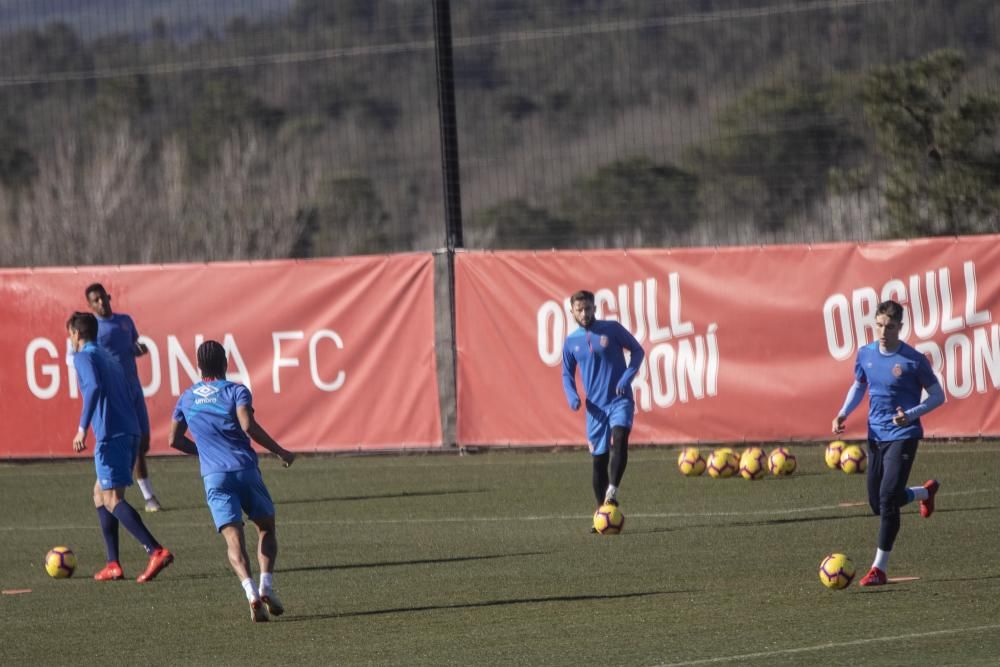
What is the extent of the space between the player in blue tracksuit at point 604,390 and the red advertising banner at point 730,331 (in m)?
5.45

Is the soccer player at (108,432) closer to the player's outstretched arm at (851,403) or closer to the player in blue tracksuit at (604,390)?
the player in blue tracksuit at (604,390)

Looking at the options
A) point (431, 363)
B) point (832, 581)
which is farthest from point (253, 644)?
point (431, 363)

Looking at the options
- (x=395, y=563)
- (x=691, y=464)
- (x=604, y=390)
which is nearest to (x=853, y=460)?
(x=691, y=464)

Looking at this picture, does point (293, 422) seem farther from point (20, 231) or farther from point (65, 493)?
point (20, 231)

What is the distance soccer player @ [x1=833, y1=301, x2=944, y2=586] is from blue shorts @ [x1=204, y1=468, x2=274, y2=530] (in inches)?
161

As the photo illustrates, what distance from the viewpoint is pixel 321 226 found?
139ft

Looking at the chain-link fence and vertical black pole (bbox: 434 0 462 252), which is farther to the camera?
the chain-link fence

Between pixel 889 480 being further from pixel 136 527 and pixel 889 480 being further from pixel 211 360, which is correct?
pixel 136 527

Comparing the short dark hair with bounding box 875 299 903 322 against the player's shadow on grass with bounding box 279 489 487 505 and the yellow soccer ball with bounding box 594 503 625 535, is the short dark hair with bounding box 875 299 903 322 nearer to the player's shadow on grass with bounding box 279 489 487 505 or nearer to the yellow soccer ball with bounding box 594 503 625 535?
the yellow soccer ball with bounding box 594 503 625 535

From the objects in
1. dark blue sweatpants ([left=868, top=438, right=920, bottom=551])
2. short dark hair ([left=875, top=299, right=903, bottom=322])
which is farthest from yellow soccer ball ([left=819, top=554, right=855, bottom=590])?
short dark hair ([left=875, top=299, right=903, bottom=322])

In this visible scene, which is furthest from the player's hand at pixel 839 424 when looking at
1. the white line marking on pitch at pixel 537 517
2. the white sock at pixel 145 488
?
the white sock at pixel 145 488

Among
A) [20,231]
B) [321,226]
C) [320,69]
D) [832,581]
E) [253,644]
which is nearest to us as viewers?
[253,644]

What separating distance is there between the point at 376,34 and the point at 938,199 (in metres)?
26.2

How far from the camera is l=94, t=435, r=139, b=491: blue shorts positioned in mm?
13477
